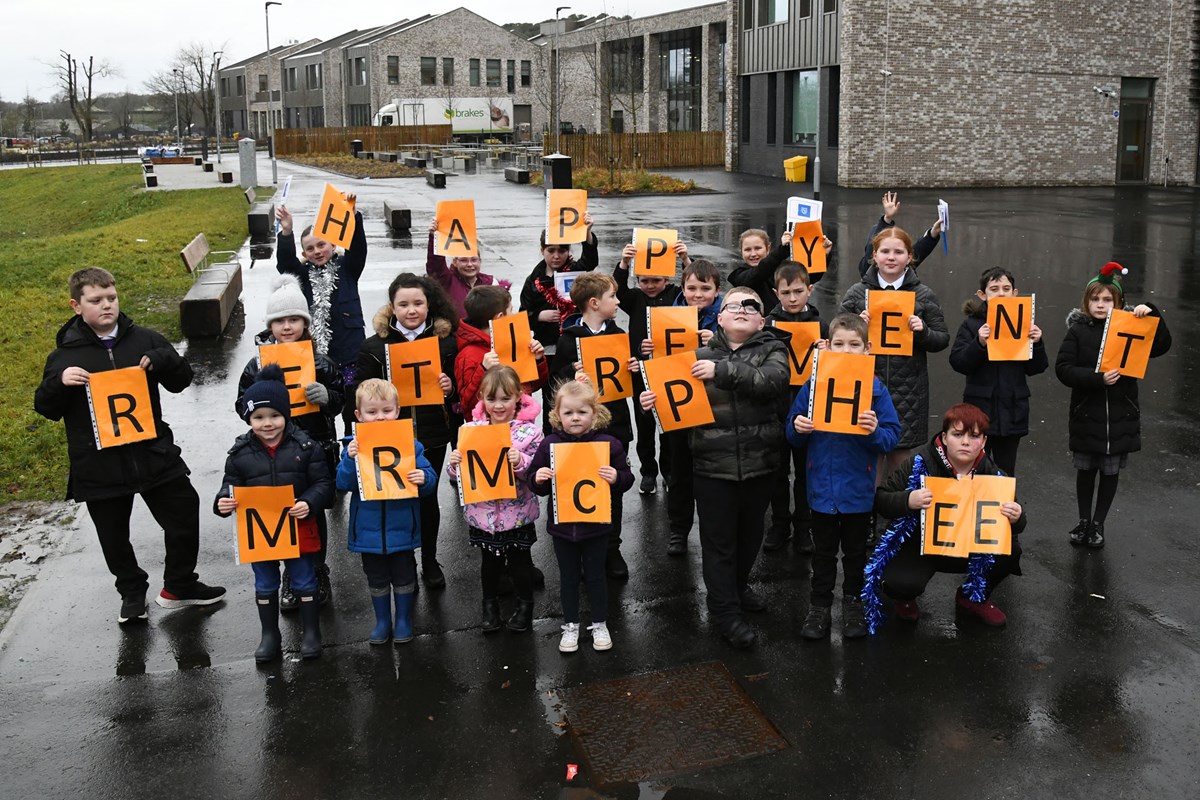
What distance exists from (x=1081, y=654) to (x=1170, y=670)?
392 mm

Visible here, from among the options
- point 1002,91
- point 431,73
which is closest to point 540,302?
point 1002,91

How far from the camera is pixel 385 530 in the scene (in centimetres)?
558

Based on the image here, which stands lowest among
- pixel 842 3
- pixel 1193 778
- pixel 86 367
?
pixel 1193 778

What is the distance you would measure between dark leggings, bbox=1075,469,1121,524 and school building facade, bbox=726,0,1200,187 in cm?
2963

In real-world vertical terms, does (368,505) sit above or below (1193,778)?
above

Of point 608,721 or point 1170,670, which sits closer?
point 608,721

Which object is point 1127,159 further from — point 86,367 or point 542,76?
point 542,76

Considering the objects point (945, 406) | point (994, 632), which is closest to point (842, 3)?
point (945, 406)

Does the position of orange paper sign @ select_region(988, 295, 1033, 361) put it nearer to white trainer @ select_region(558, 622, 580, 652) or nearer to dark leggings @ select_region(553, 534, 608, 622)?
dark leggings @ select_region(553, 534, 608, 622)

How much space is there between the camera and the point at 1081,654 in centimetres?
543

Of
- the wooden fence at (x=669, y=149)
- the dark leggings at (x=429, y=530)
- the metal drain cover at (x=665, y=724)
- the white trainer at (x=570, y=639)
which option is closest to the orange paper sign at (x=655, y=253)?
the dark leggings at (x=429, y=530)

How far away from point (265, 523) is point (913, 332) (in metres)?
3.77

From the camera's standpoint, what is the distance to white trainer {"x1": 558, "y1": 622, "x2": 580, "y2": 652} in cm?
553

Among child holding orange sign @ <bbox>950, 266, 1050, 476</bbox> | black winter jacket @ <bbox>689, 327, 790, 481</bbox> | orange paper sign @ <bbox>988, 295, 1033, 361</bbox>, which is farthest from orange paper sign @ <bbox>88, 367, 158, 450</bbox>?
orange paper sign @ <bbox>988, 295, 1033, 361</bbox>
